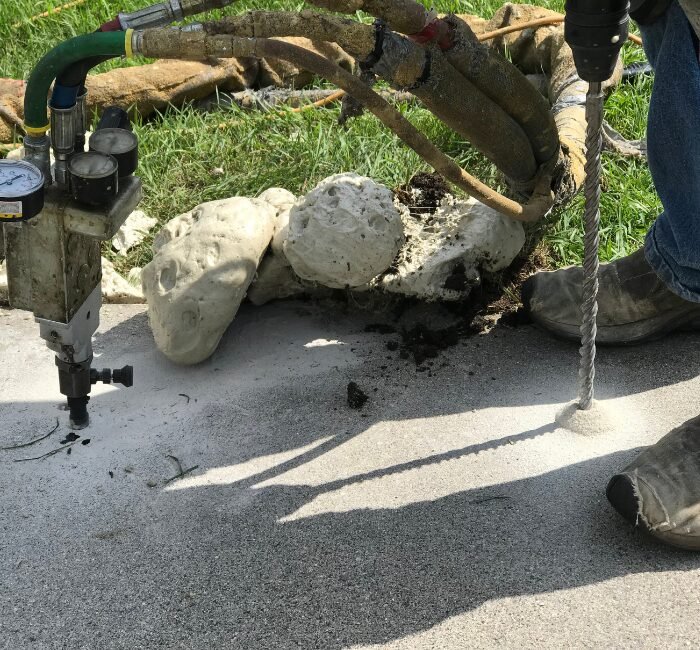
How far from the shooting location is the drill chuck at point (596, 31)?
2.02 meters

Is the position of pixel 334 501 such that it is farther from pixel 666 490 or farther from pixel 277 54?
pixel 277 54

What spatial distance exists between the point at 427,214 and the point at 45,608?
166cm

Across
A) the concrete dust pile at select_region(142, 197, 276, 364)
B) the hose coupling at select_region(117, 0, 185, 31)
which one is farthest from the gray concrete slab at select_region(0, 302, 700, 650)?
the hose coupling at select_region(117, 0, 185, 31)

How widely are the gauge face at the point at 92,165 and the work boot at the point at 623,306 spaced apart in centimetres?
140

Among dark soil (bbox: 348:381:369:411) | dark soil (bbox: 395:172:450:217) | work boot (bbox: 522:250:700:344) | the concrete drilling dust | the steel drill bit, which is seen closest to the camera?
the steel drill bit

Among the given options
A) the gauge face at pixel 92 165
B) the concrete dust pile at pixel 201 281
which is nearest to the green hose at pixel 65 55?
the gauge face at pixel 92 165

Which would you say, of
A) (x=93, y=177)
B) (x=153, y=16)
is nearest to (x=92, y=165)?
(x=93, y=177)

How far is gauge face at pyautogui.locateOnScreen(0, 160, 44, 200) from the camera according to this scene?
196 cm

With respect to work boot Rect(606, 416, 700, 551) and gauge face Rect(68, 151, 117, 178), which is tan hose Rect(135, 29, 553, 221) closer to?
gauge face Rect(68, 151, 117, 178)

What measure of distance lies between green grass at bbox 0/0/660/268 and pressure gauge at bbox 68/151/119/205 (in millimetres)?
1372

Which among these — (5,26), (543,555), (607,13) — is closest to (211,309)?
(543,555)

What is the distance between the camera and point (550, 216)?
3.38 m

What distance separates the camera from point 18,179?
201cm

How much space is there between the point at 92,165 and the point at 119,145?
4.7 inches
